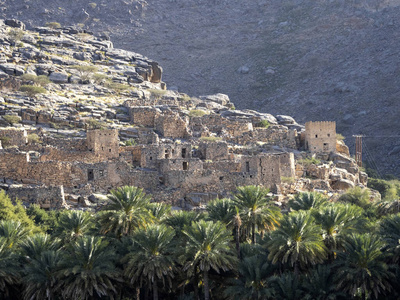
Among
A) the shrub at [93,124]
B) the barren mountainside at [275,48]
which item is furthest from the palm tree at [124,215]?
the barren mountainside at [275,48]

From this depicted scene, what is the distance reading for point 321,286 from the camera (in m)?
41.4

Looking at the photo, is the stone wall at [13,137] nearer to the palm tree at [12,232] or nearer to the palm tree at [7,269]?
the palm tree at [12,232]

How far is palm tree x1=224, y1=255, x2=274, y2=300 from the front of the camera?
41.8m

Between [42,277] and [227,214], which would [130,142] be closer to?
[227,214]

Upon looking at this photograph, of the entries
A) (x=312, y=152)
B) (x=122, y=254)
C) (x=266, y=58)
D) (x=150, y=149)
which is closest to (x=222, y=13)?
(x=266, y=58)

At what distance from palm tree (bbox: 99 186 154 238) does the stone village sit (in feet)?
29.7

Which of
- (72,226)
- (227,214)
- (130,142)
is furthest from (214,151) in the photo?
(72,226)

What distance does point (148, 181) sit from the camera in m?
57.6

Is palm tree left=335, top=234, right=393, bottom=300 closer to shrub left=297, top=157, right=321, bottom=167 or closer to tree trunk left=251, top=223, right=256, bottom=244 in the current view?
tree trunk left=251, top=223, right=256, bottom=244

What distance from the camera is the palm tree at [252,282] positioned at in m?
41.8

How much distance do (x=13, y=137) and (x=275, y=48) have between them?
84339 mm

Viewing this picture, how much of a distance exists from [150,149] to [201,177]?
5.52 meters

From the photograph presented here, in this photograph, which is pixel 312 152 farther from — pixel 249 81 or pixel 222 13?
pixel 222 13

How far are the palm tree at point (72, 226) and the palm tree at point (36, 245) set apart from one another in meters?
0.55
